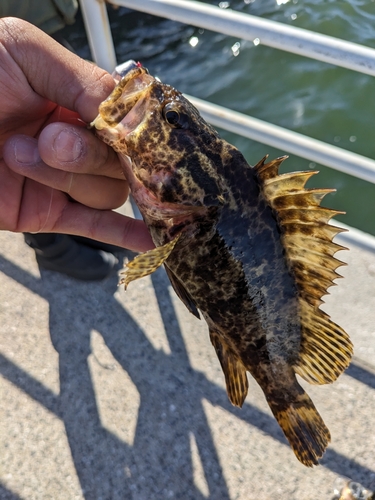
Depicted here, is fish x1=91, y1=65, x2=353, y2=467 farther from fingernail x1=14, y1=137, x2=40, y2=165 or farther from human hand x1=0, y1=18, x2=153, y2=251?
fingernail x1=14, y1=137, x2=40, y2=165

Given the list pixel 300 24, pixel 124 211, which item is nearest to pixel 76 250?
pixel 124 211

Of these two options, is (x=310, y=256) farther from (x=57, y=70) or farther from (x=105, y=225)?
(x=57, y=70)

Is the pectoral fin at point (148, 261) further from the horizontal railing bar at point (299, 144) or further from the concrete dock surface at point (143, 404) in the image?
the horizontal railing bar at point (299, 144)

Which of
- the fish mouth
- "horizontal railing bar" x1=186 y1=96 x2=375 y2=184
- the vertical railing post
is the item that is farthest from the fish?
the vertical railing post

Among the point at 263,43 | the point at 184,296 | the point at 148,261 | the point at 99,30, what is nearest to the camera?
the point at 148,261

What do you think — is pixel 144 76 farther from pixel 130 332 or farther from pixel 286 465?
pixel 286 465

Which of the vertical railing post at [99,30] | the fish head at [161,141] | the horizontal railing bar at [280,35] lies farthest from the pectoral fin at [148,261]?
the vertical railing post at [99,30]

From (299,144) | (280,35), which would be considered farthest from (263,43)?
(299,144)
